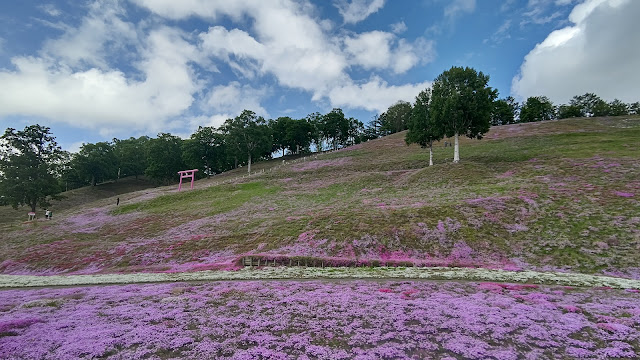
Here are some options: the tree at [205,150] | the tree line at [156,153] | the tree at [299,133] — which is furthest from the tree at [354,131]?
the tree at [205,150]

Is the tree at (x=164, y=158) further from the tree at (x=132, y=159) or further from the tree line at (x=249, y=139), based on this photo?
the tree at (x=132, y=159)

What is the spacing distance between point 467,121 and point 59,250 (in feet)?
188

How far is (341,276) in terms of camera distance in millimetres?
19281

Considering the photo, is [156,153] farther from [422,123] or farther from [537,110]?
[537,110]

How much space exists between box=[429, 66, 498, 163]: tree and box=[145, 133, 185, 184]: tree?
89.1 meters

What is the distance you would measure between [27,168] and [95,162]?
164ft

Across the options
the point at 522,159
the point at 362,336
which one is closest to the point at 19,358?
the point at 362,336

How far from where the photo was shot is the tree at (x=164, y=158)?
336 ft

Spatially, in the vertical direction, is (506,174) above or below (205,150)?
below

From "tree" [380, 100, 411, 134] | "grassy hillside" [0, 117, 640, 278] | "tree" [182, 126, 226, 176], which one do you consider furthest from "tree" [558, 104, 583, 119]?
"tree" [182, 126, 226, 176]

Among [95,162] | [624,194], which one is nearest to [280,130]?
[95,162]

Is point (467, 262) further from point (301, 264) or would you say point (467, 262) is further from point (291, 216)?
point (291, 216)

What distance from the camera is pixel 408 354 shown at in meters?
8.95

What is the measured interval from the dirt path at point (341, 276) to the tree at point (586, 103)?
471 ft
